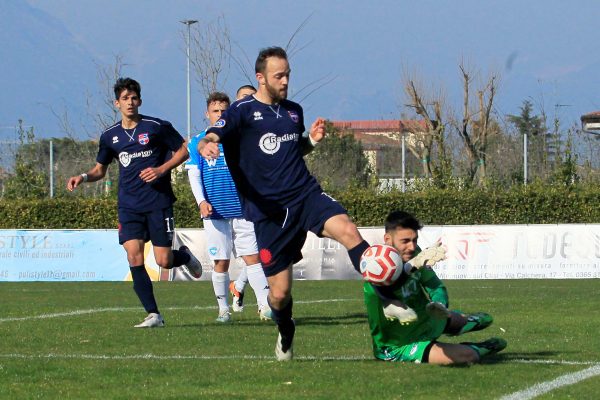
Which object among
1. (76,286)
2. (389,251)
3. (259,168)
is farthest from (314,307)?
(76,286)

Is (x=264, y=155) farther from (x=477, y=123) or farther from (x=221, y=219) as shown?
(x=477, y=123)

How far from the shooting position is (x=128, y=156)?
11.0 m

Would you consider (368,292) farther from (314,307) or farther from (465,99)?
(465,99)

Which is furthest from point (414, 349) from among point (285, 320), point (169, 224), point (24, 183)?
point (24, 183)

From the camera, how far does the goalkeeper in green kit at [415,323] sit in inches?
286

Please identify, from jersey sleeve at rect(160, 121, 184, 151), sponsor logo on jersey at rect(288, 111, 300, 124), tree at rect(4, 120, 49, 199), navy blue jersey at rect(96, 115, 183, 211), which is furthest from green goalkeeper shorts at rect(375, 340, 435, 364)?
tree at rect(4, 120, 49, 199)

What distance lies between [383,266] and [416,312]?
81 cm

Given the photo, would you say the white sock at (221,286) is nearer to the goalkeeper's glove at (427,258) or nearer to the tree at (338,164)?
the goalkeeper's glove at (427,258)

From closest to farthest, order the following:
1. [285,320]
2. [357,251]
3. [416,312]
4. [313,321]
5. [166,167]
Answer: [357,251] → [416,312] → [285,320] → [166,167] → [313,321]

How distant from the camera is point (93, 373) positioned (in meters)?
7.18

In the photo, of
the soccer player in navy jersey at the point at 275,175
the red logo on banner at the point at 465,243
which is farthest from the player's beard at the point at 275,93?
the red logo on banner at the point at 465,243

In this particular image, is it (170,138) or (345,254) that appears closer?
(170,138)

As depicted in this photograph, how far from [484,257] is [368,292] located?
1641 centimetres

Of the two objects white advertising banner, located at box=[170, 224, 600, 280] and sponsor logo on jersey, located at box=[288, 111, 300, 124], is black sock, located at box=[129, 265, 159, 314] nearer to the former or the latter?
sponsor logo on jersey, located at box=[288, 111, 300, 124]
